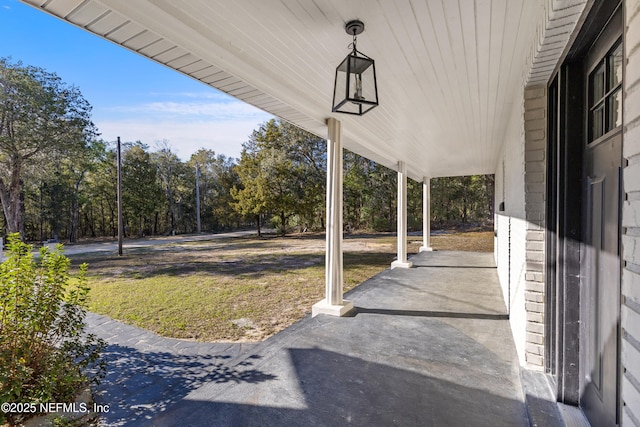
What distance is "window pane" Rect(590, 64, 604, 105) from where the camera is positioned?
151 centimetres

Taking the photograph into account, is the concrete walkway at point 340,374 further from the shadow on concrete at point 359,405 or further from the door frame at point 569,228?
the door frame at point 569,228

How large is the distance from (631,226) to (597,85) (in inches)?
43.7

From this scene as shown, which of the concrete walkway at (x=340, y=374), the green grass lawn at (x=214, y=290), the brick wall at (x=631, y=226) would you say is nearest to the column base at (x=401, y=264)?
the green grass lawn at (x=214, y=290)

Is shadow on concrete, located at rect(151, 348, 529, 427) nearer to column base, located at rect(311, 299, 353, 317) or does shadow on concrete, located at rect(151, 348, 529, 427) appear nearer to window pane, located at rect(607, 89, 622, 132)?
column base, located at rect(311, 299, 353, 317)

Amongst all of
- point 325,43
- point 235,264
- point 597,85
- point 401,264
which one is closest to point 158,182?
point 235,264

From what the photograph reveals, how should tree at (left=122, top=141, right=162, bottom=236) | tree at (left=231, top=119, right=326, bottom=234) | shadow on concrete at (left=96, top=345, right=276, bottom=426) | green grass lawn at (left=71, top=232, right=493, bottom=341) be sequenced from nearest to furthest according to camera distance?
1. shadow on concrete at (left=96, top=345, right=276, bottom=426)
2. green grass lawn at (left=71, top=232, right=493, bottom=341)
3. tree at (left=231, top=119, right=326, bottom=234)
4. tree at (left=122, top=141, right=162, bottom=236)

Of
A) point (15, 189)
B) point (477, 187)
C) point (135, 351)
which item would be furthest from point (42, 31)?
point (477, 187)

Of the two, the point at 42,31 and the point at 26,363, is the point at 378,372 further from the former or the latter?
the point at 42,31

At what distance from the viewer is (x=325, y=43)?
7.01ft

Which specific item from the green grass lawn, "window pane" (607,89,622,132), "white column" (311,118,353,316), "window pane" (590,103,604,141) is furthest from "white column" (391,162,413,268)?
"window pane" (607,89,622,132)

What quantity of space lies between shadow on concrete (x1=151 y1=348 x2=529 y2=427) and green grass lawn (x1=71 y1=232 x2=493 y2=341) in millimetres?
1747

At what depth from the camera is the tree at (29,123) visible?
12.3m

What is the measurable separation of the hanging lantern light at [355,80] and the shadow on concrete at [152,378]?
2140mm

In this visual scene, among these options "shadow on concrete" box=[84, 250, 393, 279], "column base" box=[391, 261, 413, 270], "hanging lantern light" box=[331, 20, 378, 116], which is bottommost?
"shadow on concrete" box=[84, 250, 393, 279]
